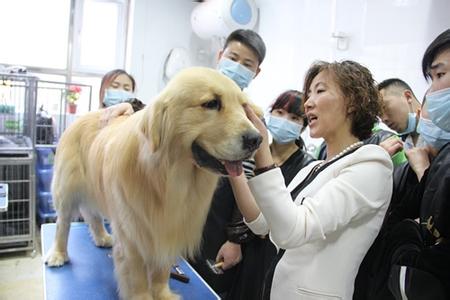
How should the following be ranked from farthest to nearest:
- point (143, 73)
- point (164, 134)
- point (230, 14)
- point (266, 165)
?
point (143, 73) → point (230, 14) → point (164, 134) → point (266, 165)

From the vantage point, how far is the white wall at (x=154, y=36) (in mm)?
4625

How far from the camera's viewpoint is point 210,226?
1742 mm

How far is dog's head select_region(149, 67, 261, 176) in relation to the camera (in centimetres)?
107

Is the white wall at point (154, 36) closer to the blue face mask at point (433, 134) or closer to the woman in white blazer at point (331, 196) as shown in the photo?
the woman in white blazer at point (331, 196)

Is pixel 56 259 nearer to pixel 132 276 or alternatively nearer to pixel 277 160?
pixel 132 276

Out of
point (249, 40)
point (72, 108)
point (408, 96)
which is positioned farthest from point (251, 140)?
point (72, 108)

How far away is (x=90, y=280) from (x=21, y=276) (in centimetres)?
196

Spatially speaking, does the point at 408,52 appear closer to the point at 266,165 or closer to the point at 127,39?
the point at 266,165

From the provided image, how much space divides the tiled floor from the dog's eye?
2.46m

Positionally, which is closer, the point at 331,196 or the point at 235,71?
the point at 331,196

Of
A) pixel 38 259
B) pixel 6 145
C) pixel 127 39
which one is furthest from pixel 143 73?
pixel 38 259

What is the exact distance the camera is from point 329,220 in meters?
0.95

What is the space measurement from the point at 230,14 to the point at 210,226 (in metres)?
2.61

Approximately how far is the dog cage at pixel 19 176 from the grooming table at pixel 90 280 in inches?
68.2
